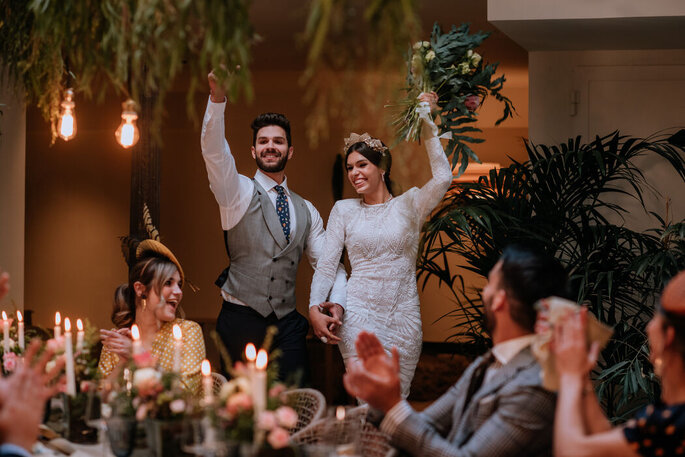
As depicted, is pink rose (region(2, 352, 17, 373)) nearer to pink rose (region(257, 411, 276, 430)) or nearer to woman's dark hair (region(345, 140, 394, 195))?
pink rose (region(257, 411, 276, 430))

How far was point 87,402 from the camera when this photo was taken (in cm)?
226

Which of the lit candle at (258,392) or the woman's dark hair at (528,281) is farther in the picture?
the woman's dark hair at (528,281)

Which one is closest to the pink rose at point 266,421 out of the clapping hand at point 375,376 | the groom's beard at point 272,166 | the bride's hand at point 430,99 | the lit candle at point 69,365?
the clapping hand at point 375,376

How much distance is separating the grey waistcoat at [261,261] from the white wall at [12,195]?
5.39ft

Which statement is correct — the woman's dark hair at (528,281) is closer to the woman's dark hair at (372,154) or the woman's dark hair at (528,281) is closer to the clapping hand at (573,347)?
the clapping hand at (573,347)

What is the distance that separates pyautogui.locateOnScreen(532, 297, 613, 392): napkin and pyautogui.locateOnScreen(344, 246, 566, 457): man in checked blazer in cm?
9

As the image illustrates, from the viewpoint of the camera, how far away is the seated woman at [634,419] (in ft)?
5.40

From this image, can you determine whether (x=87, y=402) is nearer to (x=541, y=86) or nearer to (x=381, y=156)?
(x=381, y=156)

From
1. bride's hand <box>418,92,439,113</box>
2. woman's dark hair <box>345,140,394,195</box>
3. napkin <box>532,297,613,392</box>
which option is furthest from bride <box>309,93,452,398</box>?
napkin <box>532,297,613,392</box>

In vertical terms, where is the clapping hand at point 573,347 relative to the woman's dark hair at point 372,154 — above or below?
below

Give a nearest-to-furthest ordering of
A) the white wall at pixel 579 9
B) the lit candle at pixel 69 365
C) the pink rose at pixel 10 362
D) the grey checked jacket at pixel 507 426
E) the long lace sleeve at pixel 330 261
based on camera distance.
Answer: the grey checked jacket at pixel 507 426, the lit candle at pixel 69 365, the pink rose at pixel 10 362, the long lace sleeve at pixel 330 261, the white wall at pixel 579 9

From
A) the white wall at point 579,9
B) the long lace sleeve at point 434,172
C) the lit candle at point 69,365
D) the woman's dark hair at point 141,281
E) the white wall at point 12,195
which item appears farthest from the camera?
the white wall at point 12,195

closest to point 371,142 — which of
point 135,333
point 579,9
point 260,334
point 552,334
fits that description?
point 260,334

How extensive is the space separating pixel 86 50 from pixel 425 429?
1.21m
